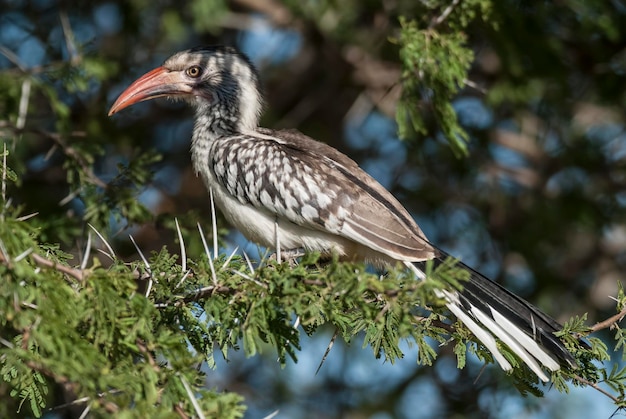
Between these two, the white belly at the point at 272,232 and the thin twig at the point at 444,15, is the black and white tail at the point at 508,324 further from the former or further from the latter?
the thin twig at the point at 444,15

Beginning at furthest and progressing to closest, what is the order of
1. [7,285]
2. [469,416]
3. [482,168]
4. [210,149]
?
[482,168] → [469,416] → [210,149] → [7,285]

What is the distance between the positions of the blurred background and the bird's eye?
1.14 ft

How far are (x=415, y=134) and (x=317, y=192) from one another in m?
1.54

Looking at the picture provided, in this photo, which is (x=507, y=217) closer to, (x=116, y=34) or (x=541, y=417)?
(x=541, y=417)

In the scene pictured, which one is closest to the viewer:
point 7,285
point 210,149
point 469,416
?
point 7,285

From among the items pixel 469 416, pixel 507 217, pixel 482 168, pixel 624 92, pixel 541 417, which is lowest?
pixel 541 417

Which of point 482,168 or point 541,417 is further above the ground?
point 482,168

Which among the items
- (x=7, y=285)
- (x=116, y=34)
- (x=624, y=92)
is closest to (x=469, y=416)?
(x=624, y=92)

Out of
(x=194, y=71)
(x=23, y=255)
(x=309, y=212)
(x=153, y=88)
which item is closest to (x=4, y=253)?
(x=23, y=255)

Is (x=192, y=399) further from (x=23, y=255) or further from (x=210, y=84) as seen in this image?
(x=210, y=84)

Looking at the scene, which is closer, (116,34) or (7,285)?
(7,285)

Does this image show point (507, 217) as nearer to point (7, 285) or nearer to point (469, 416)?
point (469, 416)

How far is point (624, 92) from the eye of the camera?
5258 millimetres

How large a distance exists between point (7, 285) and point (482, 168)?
445 cm
